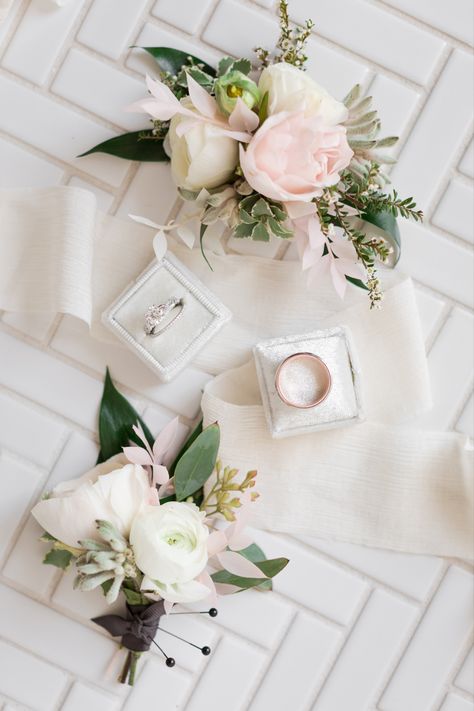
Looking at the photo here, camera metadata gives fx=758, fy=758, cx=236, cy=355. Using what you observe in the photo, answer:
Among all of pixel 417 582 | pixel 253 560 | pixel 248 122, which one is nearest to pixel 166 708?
pixel 253 560

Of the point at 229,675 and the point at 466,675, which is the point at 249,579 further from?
the point at 466,675

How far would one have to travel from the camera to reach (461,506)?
110 centimetres

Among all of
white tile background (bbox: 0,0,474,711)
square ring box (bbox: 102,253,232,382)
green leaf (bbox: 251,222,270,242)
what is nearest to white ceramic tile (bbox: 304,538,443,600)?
white tile background (bbox: 0,0,474,711)

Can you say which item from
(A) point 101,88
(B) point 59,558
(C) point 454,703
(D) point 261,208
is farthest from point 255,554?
(A) point 101,88

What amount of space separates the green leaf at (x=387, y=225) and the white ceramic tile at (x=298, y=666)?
0.56 m

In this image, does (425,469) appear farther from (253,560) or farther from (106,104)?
(106,104)

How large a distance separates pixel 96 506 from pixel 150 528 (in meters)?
0.08

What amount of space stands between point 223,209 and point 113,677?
2.32 feet

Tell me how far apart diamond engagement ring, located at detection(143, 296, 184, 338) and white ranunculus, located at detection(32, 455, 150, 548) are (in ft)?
0.62

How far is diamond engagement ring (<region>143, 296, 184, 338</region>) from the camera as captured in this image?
40.8 inches

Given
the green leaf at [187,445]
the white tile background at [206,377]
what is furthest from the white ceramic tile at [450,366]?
the green leaf at [187,445]

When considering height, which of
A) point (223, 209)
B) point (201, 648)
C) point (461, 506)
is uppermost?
point (223, 209)

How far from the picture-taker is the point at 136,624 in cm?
107

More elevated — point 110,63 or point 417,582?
point 110,63
